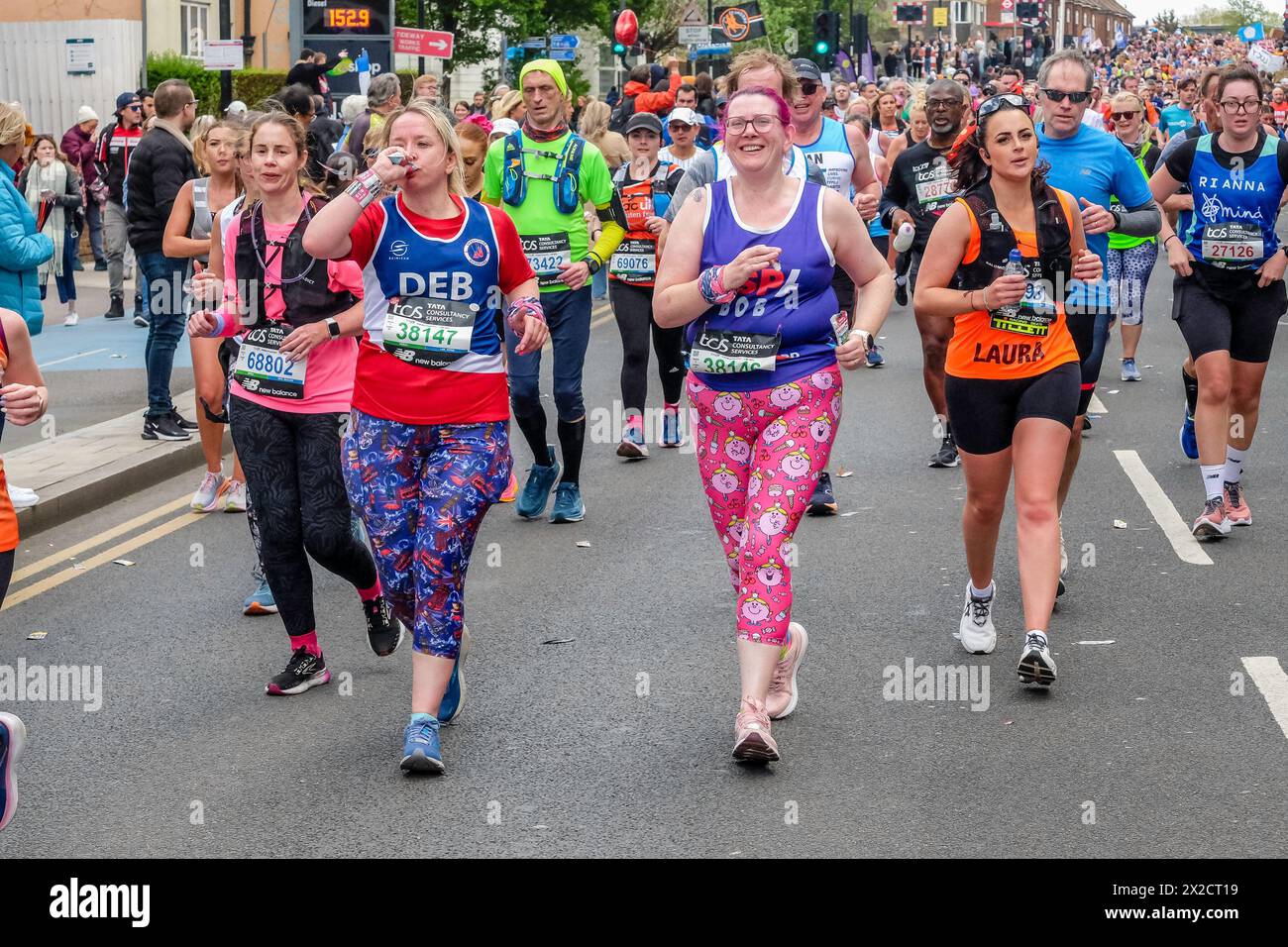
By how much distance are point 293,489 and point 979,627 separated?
2.45m

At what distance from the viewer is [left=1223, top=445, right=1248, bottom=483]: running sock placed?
8812 mm

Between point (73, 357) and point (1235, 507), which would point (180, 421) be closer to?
point (73, 357)

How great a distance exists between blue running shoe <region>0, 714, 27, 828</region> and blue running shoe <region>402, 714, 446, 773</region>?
3.58ft

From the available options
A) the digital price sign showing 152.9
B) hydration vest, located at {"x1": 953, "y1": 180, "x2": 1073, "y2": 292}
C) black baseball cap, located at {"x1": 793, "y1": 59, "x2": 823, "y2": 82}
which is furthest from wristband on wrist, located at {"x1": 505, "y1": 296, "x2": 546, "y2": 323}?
the digital price sign showing 152.9

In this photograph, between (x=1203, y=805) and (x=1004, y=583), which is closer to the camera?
(x=1203, y=805)

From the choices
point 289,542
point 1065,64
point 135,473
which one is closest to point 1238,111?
point 1065,64

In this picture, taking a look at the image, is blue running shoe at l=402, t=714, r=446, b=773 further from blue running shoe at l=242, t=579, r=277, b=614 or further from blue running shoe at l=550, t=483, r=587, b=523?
blue running shoe at l=550, t=483, r=587, b=523

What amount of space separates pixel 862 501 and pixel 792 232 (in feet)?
13.8

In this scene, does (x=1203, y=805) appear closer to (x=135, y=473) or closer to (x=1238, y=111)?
(x=1238, y=111)

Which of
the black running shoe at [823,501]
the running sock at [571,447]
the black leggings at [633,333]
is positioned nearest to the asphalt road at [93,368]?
the black leggings at [633,333]

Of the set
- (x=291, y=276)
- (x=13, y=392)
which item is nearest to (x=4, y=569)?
(x=13, y=392)

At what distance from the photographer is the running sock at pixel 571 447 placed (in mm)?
9172

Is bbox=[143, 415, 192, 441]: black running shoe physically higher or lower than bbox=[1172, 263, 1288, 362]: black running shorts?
lower

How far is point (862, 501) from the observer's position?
9.56 metres
